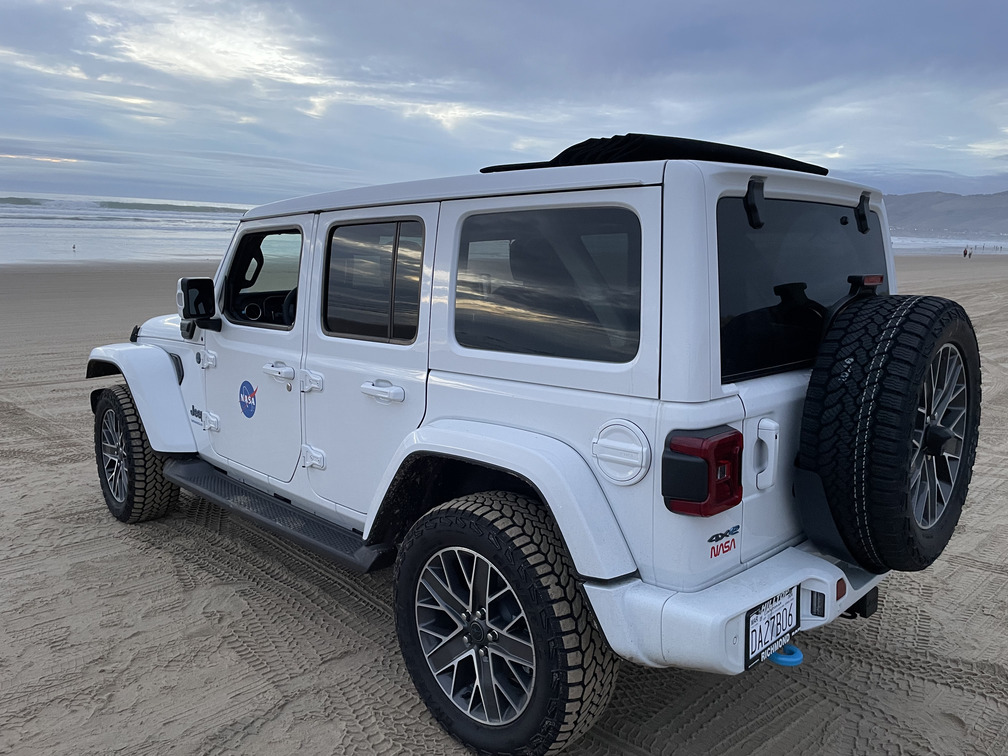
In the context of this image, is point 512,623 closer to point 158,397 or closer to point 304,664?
point 304,664

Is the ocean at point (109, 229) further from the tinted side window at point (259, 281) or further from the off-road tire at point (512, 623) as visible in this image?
the off-road tire at point (512, 623)

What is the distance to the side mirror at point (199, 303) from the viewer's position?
4.02 m

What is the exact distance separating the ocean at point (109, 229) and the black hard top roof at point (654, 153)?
10.6 meters

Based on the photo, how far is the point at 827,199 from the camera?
111 inches

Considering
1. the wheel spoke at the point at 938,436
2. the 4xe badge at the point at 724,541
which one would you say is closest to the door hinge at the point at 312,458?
the 4xe badge at the point at 724,541

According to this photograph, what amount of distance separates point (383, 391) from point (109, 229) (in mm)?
41438

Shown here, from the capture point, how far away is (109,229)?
127 ft

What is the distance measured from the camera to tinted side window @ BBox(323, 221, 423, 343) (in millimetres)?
3029

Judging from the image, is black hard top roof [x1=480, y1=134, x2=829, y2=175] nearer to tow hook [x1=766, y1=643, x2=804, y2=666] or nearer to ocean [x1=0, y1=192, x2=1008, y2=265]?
tow hook [x1=766, y1=643, x2=804, y2=666]

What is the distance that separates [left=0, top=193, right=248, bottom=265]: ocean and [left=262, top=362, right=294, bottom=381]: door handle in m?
9.58

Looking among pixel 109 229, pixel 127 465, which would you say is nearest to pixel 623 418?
pixel 127 465

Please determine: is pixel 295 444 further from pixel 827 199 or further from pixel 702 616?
pixel 827 199

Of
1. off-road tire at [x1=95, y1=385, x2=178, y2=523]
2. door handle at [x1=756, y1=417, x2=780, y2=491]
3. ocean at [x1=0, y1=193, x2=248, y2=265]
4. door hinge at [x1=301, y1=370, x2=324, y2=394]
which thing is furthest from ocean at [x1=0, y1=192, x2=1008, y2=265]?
door handle at [x1=756, y1=417, x2=780, y2=491]

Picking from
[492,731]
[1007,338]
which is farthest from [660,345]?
[1007,338]
